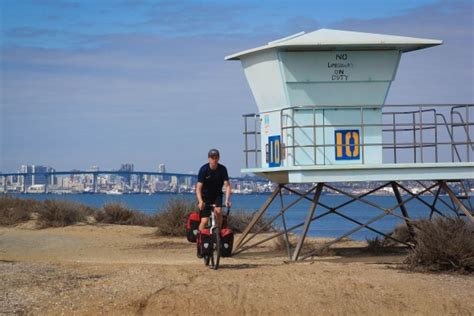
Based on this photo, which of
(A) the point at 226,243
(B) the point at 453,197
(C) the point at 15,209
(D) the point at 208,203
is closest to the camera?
(A) the point at 226,243

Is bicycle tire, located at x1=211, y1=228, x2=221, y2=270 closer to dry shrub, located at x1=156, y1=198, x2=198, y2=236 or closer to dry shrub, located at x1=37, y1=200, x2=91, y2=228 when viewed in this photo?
dry shrub, located at x1=156, y1=198, x2=198, y2=236

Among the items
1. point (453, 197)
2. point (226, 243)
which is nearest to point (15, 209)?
point (226, 243)

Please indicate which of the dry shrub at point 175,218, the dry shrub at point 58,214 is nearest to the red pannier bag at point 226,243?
the dry shrub at point 175,218

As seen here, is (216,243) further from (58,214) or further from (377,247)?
(58,214)

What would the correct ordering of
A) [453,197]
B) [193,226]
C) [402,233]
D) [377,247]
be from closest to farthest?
[193,226] → [453,197] → [377,247] → [402,233]

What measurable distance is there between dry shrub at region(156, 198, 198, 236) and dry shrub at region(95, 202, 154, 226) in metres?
4.56

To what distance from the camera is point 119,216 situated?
3747 cm

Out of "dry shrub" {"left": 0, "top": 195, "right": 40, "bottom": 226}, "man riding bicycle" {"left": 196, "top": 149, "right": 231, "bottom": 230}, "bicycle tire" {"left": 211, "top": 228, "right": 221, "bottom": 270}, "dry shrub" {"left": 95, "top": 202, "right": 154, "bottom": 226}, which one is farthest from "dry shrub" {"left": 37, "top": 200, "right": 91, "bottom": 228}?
"bicycle tire" {"left": 211, "top": 228, "right": 221, "bottom": 270}

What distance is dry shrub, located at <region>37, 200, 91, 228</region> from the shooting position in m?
33.5

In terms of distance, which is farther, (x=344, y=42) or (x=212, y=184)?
(x=344, y=42)

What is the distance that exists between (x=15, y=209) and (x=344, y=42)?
18929 mm

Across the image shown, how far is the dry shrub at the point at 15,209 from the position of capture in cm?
3453

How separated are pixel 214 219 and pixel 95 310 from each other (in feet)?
14.2

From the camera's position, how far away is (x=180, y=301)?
1528 centimetres
